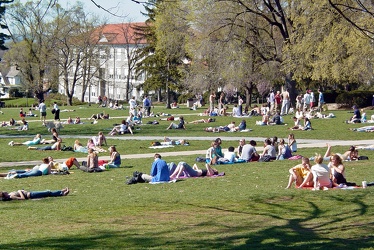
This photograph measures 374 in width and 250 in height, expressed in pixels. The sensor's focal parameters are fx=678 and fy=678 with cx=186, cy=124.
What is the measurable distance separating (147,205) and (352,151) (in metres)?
10.1

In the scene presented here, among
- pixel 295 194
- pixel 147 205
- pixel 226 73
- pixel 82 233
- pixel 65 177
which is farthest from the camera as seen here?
pixel 226 73

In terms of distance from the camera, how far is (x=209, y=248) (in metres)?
9.90

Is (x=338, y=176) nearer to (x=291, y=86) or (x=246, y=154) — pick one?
(x=246, y=154)

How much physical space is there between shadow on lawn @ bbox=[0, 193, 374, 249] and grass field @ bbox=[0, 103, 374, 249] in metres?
0.02

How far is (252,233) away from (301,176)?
5.87 meters

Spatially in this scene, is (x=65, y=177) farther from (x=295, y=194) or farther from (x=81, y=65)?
(x=81, y=65)

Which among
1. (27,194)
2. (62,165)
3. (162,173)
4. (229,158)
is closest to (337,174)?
(162,173)

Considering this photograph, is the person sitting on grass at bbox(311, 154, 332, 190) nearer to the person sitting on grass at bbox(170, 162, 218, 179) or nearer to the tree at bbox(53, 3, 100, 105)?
the person sitting on grass at bbox(170, 162, 218, 179)

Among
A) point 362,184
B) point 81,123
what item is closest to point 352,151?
point 362,184

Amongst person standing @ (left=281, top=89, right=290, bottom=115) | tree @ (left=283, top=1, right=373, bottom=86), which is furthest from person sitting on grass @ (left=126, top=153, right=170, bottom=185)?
person standing @ (left=281, top=89, right=290, bottom=115)

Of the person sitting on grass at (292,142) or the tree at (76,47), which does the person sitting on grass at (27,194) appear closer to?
the person sitting on grass at (292,142)

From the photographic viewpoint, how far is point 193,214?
42.7 ft

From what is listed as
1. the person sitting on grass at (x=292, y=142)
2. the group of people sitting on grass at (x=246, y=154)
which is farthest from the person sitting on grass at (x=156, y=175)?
the person sitting on grass at (x=292, y=142)

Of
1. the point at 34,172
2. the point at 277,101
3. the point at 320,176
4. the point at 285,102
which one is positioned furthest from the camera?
the point at 277,101
